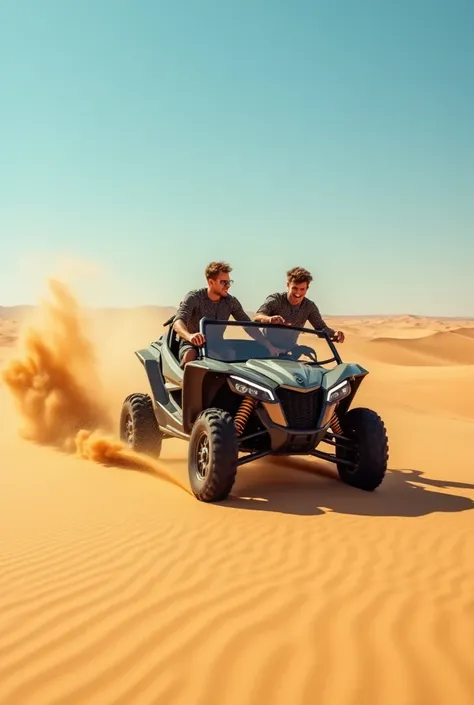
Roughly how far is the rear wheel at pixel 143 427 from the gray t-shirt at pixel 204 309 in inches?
50.9

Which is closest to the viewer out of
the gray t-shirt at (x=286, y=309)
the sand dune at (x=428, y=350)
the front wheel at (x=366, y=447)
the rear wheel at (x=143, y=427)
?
the front wheel at (x=366, y=447)

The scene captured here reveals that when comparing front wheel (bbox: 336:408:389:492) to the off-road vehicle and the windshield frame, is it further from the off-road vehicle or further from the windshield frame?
the windshield frame

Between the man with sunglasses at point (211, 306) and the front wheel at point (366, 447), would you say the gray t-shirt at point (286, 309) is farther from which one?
the front wheel at point (366, 447)

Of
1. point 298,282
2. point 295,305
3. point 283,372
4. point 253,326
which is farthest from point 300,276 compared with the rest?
point 283,372

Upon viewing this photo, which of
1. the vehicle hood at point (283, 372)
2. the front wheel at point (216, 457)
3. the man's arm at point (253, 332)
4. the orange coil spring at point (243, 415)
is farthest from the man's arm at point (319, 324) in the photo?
the front wheel at point (216, 457)

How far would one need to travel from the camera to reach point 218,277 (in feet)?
23.5

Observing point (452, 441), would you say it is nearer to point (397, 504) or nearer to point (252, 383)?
point (397, 504)

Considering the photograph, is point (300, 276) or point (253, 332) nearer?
point (253, 332)

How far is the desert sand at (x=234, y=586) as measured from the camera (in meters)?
2.46

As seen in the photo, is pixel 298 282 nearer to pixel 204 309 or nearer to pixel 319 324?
pixel 319 324

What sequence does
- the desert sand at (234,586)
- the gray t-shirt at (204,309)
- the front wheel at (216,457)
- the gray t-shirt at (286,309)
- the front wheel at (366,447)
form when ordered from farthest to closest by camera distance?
the gray t-shirt at (286,309) < the gray t-shirt at (204,309) < the front wheel at (366,447) < the front wheel at (216,457) < the desert sand at (234,586)

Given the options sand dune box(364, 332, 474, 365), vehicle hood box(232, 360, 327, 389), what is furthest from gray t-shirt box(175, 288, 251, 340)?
sand dune box(364, 332, 474, 365)

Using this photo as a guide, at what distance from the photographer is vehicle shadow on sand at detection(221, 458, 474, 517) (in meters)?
5.64

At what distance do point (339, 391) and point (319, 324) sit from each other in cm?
169
